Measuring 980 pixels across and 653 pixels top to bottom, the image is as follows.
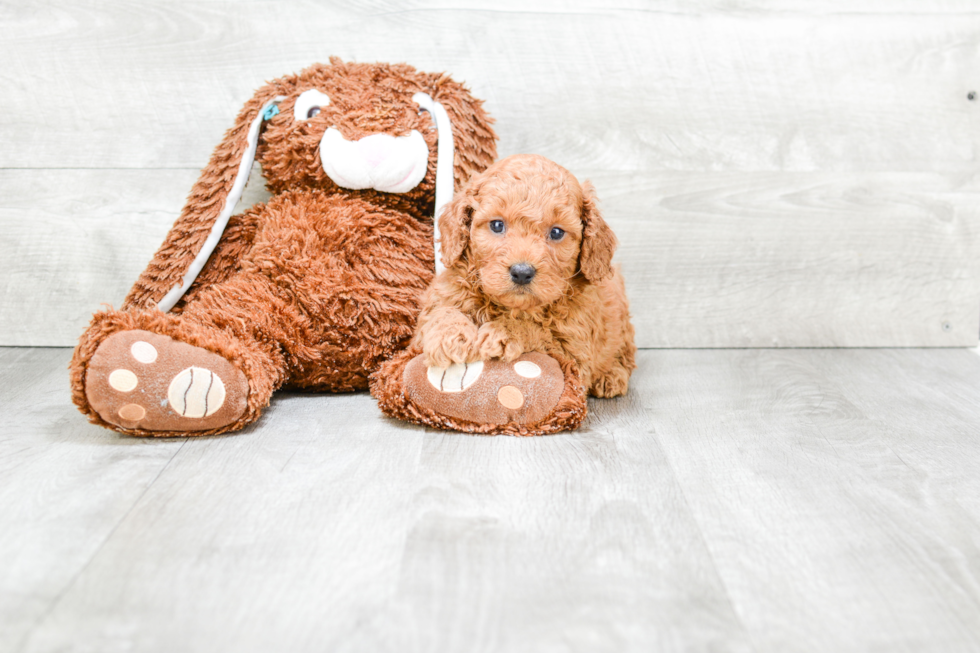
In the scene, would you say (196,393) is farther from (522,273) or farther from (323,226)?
(522,273)

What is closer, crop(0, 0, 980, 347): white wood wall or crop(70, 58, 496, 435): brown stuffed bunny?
crop(70, 58, 496, 435): brown stuffed bunny

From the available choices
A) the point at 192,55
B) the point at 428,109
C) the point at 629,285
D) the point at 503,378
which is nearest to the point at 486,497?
the point at 503,378

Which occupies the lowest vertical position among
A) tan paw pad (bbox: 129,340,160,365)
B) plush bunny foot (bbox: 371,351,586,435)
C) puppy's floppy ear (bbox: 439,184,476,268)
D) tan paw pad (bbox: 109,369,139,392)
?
plush bunny foot (bbox: 371,351,586,435)

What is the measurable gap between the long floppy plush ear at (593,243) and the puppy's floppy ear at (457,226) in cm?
17

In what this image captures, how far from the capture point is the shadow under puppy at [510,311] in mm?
1146

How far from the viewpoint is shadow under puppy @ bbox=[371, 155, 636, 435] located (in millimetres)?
1146

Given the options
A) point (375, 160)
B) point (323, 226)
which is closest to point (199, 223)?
point (323, 226)

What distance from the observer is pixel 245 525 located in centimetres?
93

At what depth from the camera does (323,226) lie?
1.34 metres

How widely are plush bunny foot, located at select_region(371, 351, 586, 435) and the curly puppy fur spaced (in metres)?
0.02

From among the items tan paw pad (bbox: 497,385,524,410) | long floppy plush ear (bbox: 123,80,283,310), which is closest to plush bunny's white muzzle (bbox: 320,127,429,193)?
long floppy plush ear (bbox: 123,80,283,310)

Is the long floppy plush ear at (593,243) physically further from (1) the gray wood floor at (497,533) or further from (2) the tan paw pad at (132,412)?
(2) the tan paw pad at (132,412)

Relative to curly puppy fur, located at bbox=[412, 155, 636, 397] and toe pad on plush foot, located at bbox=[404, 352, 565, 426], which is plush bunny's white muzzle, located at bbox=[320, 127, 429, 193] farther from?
toe pad on plush foot, located at bbox=[404, 352, 565, 426]

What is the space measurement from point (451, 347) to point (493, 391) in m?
0.09
